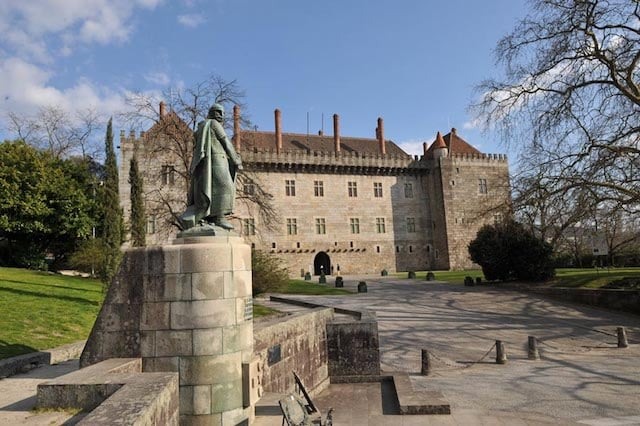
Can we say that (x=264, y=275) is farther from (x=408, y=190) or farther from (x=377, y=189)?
(x=408, y=190)

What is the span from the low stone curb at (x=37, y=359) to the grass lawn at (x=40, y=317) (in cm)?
46

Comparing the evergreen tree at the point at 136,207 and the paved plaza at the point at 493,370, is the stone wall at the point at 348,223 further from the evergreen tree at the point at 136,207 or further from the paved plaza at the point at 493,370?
the paved plaza at the point at 493,370

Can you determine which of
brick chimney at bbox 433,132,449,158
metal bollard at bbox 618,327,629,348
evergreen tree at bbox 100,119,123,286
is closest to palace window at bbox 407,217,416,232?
brick chimney at bbox 433,132,449,158

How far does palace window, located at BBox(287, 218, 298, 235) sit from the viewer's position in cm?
4531

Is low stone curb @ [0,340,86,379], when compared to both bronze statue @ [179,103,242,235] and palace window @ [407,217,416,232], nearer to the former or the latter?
bronze statue @ [179,103,242,235]

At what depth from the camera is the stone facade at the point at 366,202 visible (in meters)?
45.4

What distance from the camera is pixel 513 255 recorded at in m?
27.8

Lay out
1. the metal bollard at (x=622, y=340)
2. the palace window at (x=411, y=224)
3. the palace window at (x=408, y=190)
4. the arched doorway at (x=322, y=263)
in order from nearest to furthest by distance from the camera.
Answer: the metal bollard at (x=622, y=340) → the arched doorway at (x=322, y=263) → the palace window at (x=411, y=224) → the palace window at (x=408, y=190)

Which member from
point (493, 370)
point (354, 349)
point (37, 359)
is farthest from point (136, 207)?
point (493, 370)

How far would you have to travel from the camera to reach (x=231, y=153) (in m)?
6.80

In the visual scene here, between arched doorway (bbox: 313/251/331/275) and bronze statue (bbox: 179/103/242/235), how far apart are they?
40.0 metres

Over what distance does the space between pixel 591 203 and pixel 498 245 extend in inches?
482

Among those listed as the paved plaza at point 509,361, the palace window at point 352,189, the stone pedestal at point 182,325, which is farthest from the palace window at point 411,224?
the stone pedestal at point 182,325

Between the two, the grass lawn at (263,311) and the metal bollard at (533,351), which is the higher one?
the grass lawn at (263,311)
